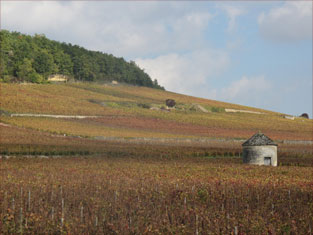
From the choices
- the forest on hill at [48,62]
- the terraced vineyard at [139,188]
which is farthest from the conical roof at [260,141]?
the forest on hill at [48,62]

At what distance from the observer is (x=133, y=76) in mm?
199250

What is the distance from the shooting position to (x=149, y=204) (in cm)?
2025

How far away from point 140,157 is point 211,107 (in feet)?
324

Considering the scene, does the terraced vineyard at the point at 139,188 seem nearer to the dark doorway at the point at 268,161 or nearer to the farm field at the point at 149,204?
the farm field at the point at 149,204

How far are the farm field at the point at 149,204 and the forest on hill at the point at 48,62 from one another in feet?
390

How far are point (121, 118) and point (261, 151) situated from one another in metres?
64.0

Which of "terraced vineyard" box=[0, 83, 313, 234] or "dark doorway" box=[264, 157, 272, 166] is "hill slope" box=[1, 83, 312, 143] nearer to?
"terraced vineyard" box=[0, 83, 313, 234]

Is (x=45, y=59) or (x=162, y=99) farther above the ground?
(x=45, y=59)

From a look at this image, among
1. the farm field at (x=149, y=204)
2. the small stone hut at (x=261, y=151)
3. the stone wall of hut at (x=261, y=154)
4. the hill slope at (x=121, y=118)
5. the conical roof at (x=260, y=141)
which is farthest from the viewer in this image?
the hill slope at (x=121, y=118)

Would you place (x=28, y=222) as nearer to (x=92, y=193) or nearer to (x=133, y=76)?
(x=92, y=193)

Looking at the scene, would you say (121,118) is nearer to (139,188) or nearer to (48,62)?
(48,62)

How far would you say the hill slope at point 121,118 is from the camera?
8275 centimetres

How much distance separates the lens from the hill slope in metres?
82.8

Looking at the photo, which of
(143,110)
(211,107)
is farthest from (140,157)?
(211,107)
